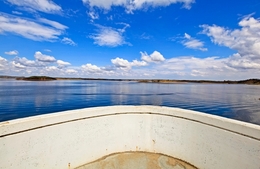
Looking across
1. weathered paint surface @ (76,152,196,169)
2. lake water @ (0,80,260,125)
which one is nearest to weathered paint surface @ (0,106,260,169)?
weathered paint surface @ (76,152,196,169)

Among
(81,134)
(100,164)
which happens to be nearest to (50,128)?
(81,134)

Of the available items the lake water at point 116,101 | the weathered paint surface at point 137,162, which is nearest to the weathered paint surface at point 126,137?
the weathered paint surface at point 137,162

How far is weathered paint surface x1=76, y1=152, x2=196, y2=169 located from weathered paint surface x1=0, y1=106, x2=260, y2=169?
9cm

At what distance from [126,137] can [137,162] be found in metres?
0.52

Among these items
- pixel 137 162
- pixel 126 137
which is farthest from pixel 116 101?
pixel 137 162

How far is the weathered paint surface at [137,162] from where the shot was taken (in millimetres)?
2609

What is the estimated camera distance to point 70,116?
2.43 metres

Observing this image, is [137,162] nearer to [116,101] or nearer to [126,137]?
[126,137]

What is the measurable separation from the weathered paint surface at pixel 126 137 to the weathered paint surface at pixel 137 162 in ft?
0.30

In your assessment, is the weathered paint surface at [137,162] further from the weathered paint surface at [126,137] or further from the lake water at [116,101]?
the lake water at [116,101]

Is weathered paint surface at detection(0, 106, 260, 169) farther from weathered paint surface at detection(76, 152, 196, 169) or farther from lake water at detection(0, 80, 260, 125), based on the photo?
lake water at detection(0, 80, 260, 125)

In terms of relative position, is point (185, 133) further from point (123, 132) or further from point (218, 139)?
point (123, 132)

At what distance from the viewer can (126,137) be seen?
3.10 m

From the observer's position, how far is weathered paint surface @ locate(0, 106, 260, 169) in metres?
1.97
